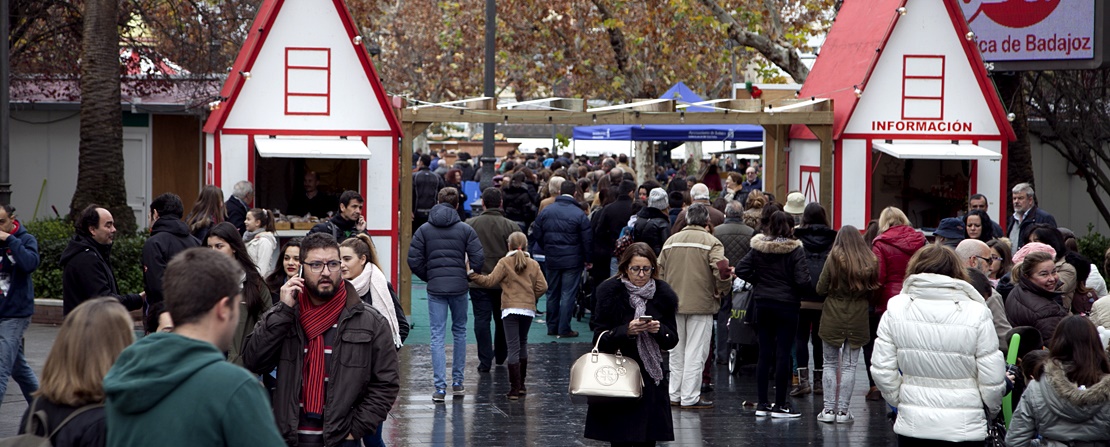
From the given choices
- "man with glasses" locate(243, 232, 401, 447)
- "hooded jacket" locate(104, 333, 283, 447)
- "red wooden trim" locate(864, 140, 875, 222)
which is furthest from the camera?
"red wooden trim" locate(864, 140, 875, 222)

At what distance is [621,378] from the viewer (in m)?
7.09

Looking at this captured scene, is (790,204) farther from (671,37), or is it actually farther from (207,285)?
(671,37)

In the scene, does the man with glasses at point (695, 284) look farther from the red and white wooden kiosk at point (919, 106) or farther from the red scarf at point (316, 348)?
the red and white wooden kiosk at point (919, 106)

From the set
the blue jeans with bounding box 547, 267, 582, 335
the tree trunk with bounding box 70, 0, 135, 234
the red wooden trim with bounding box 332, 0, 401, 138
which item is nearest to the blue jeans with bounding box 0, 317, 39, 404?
the blue jeans with bounding box 547, 267, 582, 335

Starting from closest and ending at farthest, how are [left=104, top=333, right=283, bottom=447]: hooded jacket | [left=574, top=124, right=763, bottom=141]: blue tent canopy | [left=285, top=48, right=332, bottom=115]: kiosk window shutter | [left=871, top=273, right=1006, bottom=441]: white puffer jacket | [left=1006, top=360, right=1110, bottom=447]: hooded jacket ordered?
[left=104, top=333, right=283, bottom=447]: hooded jacket → [left=1006, top=360, right=1110, bottom=447]: hooded jacket → [left=871, top=273, right=1006, bottom=441]: white puffer jacket → [left=285, top=48, right=332, bottom=115]: kiosk window shutter → [left=574, top=124, right=763, bottom=141]: blue tent canopy

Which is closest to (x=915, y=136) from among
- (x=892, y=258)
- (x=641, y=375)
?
(x=892, y=258)

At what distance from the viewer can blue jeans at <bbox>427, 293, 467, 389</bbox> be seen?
10.6 metres

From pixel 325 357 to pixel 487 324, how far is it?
6066 mm

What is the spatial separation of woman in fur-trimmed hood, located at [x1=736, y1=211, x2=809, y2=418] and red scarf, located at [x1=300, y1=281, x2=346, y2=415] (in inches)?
196

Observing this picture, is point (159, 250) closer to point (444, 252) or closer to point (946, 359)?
point (444, 252)

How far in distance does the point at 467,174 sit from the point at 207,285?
23718mm

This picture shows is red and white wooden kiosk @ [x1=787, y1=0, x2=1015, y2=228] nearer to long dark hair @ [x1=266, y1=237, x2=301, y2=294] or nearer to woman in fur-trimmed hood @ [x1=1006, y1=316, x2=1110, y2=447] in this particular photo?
woman in fur-trimmed hood @ [x1=1006, y1=316, x2=1110, y2=447]

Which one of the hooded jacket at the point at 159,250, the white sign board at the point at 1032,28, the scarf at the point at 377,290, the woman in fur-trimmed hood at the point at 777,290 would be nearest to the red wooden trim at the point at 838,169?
the white sign board at the point at 1032,28

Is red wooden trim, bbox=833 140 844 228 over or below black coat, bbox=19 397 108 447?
over
